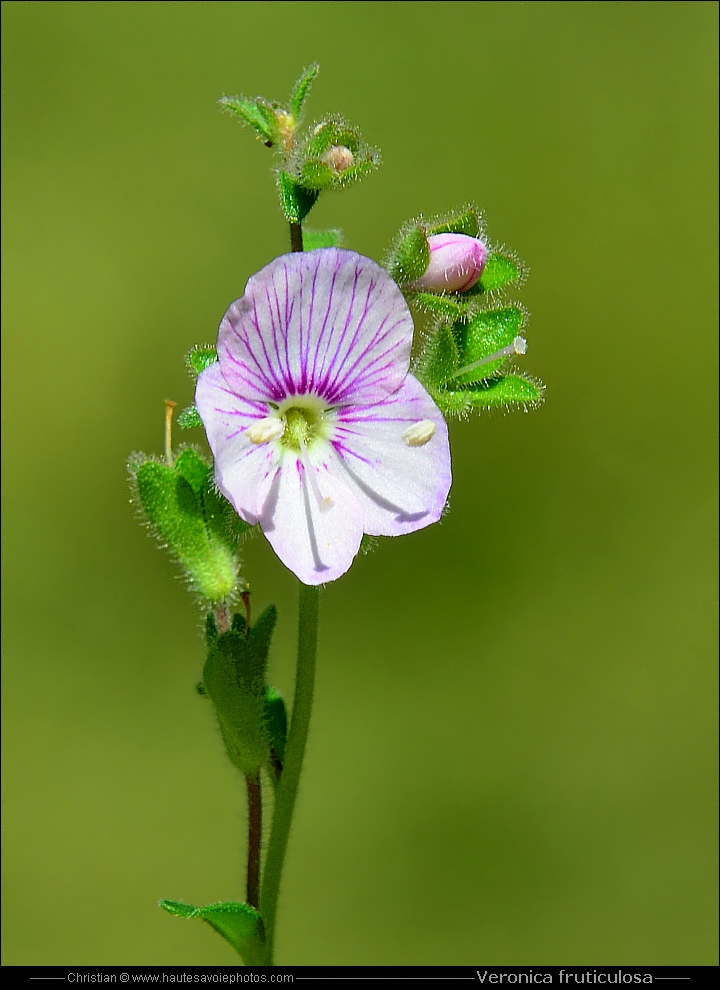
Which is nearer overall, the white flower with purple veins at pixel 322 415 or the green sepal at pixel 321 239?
the white flower with purple veins at pixel 322 415

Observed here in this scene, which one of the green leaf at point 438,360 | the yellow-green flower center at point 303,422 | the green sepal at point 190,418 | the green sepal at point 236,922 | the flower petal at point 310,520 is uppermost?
the green leaf at point 438,360

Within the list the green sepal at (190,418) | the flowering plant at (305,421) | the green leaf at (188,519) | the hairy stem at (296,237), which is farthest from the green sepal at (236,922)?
the hairy stem at (296,237)

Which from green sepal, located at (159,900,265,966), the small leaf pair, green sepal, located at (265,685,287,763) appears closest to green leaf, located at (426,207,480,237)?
the small leaf pair

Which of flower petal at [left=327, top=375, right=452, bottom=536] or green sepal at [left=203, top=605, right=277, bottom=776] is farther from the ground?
flower petal at [left=327, top=375, right=452, bottom=536]

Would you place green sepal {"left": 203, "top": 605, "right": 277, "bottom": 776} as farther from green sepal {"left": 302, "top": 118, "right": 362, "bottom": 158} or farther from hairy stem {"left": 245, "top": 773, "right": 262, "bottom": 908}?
green sepal {"left": 302, "top": 118, "right": 362, "bottom": 158}

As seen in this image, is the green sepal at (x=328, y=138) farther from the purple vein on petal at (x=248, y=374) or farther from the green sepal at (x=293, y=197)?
the purple vein on petal at (x=248, y=374)

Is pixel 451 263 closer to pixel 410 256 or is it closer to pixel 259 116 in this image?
pixel 410 256

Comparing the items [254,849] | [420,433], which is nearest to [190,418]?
[420,433]
